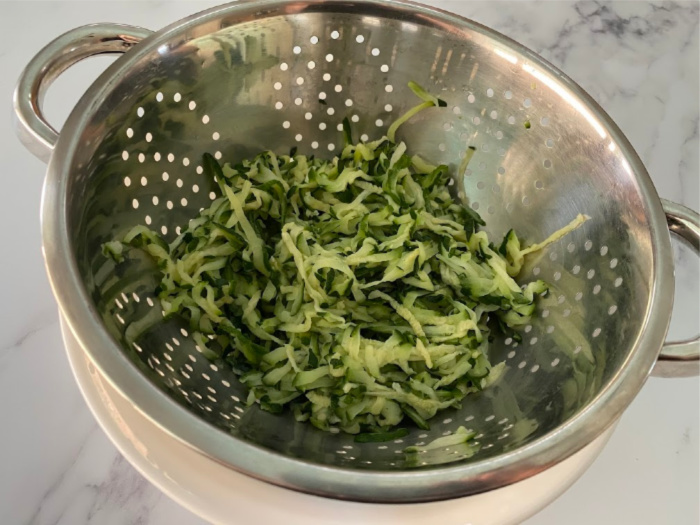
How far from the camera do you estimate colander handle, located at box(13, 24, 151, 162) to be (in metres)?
0.99

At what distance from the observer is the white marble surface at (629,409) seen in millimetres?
1125

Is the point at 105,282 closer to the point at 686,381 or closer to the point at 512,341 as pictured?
the point at 512,341

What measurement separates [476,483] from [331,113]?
2.71ft

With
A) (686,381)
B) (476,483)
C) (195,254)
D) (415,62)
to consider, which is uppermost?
(415,62)

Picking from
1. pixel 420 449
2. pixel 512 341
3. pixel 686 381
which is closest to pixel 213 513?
pixel 420 449

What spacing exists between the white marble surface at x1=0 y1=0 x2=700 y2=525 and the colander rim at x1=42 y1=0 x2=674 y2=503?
0.45 meters

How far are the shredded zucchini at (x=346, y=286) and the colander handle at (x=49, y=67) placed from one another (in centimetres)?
19

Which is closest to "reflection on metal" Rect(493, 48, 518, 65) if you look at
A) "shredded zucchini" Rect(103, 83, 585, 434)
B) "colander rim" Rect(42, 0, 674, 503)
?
"shredded zucchini" Rect(103, 83, 585, 434)

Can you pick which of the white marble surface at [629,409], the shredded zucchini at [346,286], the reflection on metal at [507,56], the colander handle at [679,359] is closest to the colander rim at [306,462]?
the colander handle at [679,359]

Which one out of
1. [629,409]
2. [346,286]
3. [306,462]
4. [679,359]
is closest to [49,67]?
[346,286]

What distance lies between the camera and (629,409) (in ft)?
4.26

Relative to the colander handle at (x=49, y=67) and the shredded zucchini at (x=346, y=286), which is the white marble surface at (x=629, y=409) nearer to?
the shredded zucchini at (x=346, y=286)

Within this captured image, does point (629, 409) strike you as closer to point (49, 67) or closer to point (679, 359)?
point (679, 359)

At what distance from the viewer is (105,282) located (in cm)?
99
